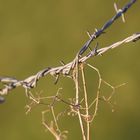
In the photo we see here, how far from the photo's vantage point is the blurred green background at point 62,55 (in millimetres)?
2676

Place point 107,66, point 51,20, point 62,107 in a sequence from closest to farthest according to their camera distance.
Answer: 1. point 62,107
2. point 107,66
3. point 51,20

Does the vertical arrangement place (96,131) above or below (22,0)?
below

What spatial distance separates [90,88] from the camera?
268cm

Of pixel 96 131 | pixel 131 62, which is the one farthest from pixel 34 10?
pixel 96 131

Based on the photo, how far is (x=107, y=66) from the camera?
2.85 meters

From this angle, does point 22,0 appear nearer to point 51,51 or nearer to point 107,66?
point 51,51

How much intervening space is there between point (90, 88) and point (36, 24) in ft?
1.73

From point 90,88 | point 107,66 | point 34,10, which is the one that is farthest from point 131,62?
point 34,10

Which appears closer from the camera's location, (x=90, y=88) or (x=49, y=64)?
(x=90, y=88)

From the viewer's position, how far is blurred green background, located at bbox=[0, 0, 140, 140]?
8.78 ft

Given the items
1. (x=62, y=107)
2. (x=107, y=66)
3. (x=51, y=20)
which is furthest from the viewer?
(x=51, y=20)

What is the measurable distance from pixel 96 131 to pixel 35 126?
255 mm

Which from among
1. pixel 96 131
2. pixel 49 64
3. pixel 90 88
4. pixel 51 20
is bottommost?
pixel 96 131

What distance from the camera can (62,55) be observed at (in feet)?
9.59
